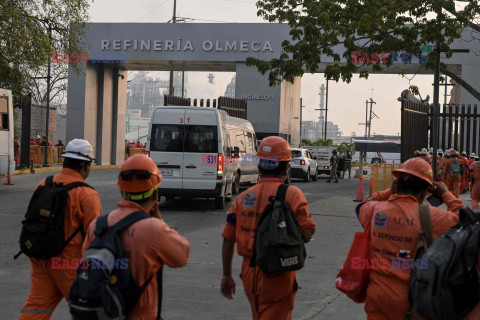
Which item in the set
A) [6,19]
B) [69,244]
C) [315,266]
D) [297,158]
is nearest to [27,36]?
[6,19]

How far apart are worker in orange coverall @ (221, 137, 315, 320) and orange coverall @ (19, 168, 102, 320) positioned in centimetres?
97

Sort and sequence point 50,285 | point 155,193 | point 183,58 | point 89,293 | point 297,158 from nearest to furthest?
1. point 89,293
2. point 155,193
3. point 50,285
4. point 297,158
5. point 183,58

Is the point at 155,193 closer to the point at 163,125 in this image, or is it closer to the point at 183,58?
the point at 163,125

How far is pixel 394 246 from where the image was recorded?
3.72 metres

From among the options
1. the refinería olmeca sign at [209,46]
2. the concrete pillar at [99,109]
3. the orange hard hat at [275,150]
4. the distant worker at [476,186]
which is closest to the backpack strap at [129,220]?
the orange hard hat at [275,150]

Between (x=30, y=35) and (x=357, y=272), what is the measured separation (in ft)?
65.7

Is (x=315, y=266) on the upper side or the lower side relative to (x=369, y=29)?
lower

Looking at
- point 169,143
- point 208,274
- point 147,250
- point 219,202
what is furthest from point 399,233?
point 219,202

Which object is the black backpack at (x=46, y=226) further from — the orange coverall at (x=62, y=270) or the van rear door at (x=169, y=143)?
the van rear door at (x=169, y=143)

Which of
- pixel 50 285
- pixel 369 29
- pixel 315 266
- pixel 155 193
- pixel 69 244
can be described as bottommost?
pixel 315 266

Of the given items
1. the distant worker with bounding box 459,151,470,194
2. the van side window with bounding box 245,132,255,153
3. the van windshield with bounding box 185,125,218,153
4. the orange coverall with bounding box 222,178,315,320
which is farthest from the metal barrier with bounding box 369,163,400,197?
the orange coverall with bounding box 222,178,315,320

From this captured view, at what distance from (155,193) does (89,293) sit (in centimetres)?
70

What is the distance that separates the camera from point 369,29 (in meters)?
16.5

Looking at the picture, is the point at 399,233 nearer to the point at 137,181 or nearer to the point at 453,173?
the point at 137,181
